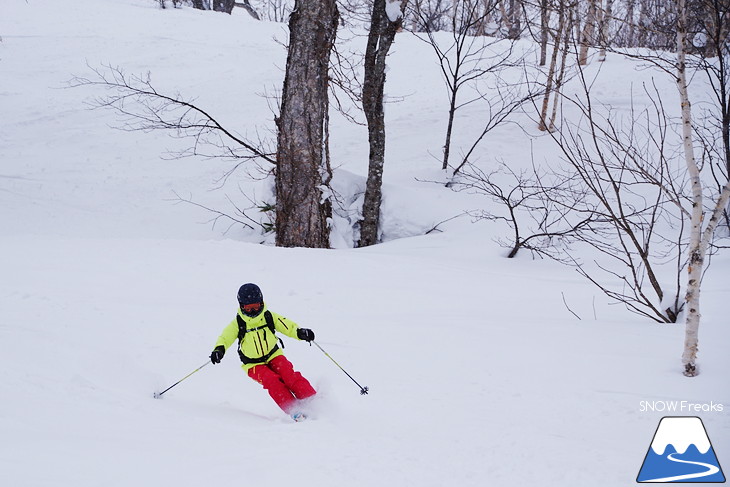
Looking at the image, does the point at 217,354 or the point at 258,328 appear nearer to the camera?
the point at 217,354

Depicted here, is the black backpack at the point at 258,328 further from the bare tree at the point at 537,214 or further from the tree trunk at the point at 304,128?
the tree trunk at the point at 304,128

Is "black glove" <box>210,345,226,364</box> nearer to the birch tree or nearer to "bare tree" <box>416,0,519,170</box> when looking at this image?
the birch tree

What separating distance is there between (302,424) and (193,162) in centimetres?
1291

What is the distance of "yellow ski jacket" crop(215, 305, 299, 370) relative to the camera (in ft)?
17.3

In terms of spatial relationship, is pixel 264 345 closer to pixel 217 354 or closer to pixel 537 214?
pixel 217 354

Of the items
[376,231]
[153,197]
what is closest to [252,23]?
[153,197]

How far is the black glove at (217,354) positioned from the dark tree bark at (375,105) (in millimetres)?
6694

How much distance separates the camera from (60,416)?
407 cm

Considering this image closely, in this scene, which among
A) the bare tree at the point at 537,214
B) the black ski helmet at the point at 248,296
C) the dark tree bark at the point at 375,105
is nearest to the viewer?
the black ski helmet at the point at 248,296

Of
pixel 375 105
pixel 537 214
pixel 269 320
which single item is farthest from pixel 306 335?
pixel 537 214

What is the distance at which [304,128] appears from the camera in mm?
9703

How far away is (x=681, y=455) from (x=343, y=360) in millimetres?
3049

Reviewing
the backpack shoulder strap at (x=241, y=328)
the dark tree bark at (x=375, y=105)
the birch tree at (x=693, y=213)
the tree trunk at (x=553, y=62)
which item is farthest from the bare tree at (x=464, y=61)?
the backpack shoulder strap at (x=241, y=328)

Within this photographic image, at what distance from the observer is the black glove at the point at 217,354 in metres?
4.89
